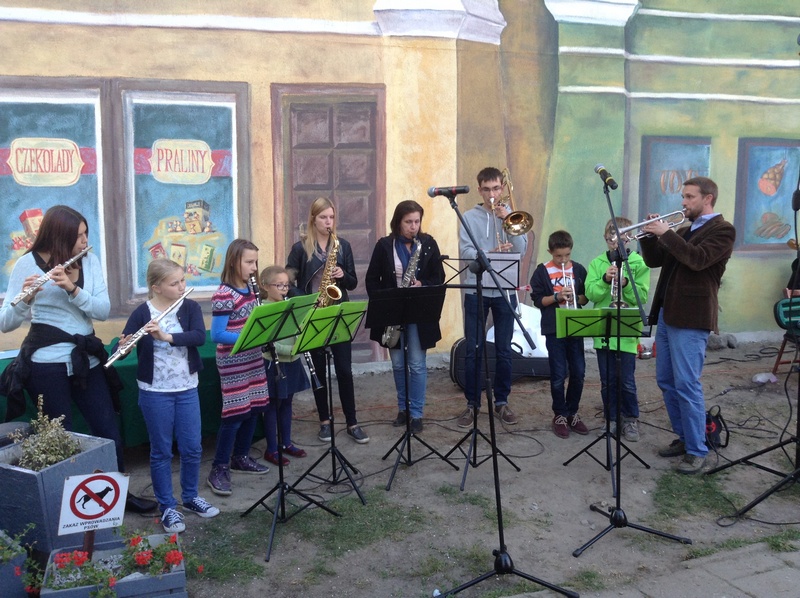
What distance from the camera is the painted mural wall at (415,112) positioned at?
629cm

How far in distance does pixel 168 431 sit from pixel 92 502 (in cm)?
98

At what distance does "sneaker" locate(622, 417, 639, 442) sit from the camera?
581 centimetres

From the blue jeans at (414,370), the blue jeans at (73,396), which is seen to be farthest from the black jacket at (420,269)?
the blue jeans at (73,396)

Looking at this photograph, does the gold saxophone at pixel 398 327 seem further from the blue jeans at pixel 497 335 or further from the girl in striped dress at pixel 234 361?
the girl in striped dress at pixel 234 361

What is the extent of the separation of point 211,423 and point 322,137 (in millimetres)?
3071

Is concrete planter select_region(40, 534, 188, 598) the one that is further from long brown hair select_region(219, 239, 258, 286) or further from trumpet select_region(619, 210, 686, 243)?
trumpet select_region(619, 210, 686, 243)

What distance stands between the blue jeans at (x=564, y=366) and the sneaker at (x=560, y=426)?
0.04 metres

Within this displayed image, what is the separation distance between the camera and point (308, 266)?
5.56 meters

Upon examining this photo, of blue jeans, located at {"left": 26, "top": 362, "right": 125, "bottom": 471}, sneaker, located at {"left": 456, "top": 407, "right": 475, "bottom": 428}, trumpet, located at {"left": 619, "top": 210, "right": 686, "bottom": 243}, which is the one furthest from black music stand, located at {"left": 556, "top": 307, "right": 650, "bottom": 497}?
blue jeans, located at {"left": 26, "top": 362, "right": 125, "bottom": 471}

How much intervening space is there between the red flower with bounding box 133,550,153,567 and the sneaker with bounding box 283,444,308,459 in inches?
86.4

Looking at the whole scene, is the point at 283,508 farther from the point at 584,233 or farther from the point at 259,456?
the point at 584,233

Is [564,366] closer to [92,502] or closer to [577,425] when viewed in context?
[577,425]

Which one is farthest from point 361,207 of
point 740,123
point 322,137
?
point 740,123

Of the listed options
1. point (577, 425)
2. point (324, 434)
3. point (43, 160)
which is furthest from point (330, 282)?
point (43, 160)
